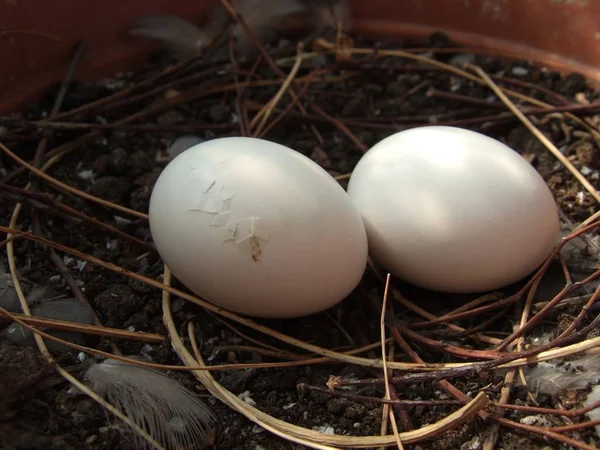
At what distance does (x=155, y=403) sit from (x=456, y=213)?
0.51m

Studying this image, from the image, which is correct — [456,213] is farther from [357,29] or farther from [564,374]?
[357,29]

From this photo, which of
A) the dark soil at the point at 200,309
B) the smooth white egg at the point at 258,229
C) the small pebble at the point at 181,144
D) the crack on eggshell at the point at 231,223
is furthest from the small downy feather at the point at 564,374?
the small pebble at the point at 181,144

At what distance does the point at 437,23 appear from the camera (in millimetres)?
1597

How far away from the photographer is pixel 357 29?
5.33 ft

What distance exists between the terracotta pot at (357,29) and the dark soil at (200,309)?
0.05 metres

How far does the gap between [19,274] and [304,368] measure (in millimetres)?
492

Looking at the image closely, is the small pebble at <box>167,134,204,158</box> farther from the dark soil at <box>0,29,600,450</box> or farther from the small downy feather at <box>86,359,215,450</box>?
the small downy feather at <box>86,359,215,450</box>

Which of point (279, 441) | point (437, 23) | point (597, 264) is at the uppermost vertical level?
point (437, 23)

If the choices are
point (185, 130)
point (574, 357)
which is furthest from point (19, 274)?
point (574, 357)

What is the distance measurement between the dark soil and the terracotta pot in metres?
0.05

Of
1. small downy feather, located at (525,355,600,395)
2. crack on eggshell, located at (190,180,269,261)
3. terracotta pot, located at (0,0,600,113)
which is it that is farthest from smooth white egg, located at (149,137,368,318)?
terracotta pot, located at (0,0,600,113)

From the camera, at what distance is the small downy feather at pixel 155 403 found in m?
0.86

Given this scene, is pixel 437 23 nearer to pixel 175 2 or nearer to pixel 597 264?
pixel 175 2

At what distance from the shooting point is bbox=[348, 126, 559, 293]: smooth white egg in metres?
0.96
